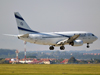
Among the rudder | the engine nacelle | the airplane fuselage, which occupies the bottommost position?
the engine nacelle

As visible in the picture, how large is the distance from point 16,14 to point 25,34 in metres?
5.91

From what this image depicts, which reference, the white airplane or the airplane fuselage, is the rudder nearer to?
the white airplane

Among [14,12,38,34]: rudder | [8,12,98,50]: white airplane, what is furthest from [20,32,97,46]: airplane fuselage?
[14,12,38,34]: rudder

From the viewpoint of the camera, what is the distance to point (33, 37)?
235 feet

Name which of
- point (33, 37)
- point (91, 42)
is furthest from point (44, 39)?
point (91, 42)

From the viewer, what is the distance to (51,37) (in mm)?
74562

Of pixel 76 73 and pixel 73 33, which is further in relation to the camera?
pixel 73 33

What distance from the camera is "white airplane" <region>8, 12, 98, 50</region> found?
71.8 meters

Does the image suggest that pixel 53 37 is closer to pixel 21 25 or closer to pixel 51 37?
pixel 51 37

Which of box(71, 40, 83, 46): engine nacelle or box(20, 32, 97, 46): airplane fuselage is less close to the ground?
box(20, 32, 97, 46): airplane fuselage

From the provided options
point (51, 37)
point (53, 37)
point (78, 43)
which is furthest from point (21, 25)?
point (78, 43)

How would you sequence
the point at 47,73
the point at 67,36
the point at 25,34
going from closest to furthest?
the point at 47,73
the point at 25,34
the point at 67,36

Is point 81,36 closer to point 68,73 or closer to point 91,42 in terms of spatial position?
point 91,42

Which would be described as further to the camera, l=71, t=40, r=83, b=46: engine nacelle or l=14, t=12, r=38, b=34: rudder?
l=71, t=40, r=83, b=46: engine nacelle
